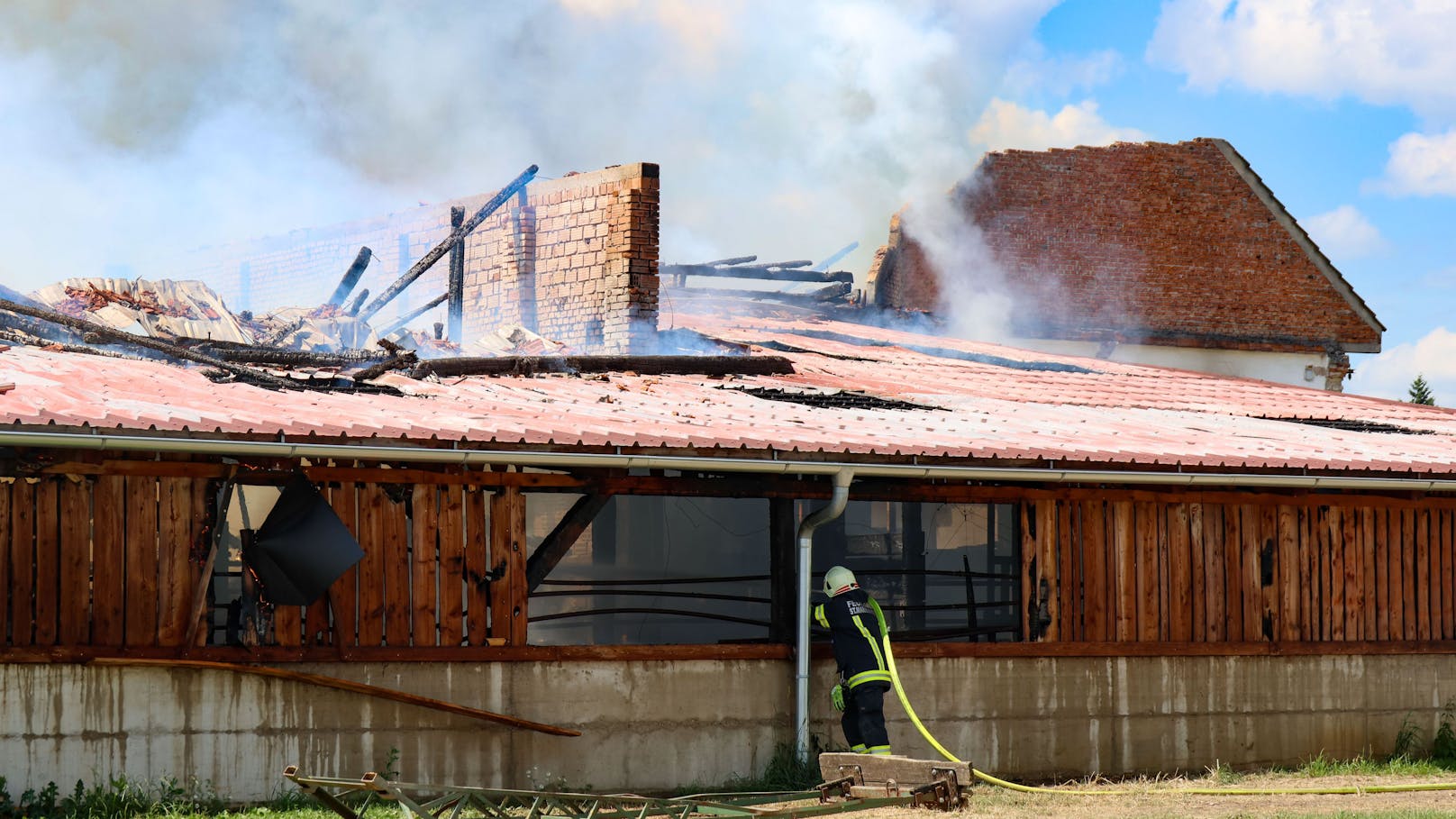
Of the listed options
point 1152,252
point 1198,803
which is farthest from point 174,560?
point 1152,252

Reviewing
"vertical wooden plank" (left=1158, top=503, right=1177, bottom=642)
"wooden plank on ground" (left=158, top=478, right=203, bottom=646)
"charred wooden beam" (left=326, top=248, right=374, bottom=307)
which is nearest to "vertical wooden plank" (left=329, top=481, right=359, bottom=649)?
"wooden plank on ground" (left=158, top=478, right=203, bottom=646)

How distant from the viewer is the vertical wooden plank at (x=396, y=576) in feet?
33.6

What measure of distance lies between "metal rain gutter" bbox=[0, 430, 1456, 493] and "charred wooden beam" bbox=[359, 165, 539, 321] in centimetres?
1091

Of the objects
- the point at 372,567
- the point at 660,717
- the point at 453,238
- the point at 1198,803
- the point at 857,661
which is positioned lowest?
the point at 1198,803

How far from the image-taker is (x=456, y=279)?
71.6 feet

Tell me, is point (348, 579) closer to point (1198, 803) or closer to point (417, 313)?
point (1198, 803)

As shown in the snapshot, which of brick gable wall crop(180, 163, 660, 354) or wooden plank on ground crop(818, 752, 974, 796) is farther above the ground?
brick gable wall crop(180, 163, 660, 354)

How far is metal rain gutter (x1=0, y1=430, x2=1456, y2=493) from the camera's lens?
344 inches

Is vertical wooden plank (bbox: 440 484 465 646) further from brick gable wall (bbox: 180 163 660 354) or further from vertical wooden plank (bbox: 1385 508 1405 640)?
brick gable wall (bbox: 180 163 660 354)

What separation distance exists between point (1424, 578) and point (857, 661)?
18.7ft

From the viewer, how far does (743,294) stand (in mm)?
27609

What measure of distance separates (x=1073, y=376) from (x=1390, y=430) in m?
4.71

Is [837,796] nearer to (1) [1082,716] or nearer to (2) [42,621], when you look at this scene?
(1) [1082,716]

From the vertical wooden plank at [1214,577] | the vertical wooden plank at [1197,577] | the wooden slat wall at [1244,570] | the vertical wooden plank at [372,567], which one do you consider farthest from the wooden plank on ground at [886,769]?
the vertical wooden plank at [1214,577]
